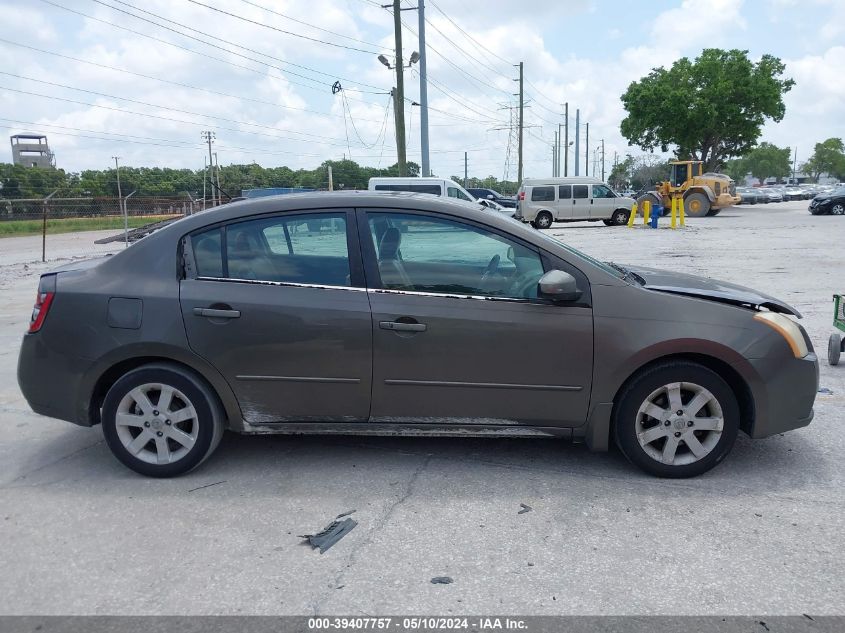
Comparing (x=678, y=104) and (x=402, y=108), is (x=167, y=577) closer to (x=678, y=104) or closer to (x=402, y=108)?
(x=402, y=108)

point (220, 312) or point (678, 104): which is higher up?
point (678, 104)

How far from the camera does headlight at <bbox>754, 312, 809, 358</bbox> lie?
3.75 metres

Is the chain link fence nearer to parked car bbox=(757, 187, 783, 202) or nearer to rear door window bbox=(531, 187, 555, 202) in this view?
rear door window bbox=(531, 187, 555, 202)

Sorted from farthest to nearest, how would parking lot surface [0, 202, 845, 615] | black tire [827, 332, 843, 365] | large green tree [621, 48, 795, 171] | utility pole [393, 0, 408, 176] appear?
1. large green tree [621, 48, 795, 171]
2. utility pole [393, 0, 408, 176]
3. black tire [827, 332, 843, 365]
4. parking lot surface [0, 202, 845, 615]

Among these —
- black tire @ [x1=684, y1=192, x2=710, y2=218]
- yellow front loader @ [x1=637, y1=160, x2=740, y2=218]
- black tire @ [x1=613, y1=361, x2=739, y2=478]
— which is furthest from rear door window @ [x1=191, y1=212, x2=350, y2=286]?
black tire @ [x1=684, y1=192, x2=710, y2=218]

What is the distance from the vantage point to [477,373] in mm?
3764

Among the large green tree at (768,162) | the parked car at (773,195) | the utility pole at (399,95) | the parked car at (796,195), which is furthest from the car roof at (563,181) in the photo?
the large green tree at (768,162)

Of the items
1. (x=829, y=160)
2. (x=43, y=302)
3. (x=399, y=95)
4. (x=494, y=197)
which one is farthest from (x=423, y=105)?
(x=829, y=160)

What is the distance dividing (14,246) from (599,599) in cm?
3041

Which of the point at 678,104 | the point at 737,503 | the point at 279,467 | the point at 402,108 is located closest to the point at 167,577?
A: the point at 279,467

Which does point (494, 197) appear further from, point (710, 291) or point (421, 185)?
point (710, 291)

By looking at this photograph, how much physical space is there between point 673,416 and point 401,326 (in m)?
1.58

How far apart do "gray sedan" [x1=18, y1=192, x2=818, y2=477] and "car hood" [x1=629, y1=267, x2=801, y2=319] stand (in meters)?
0.02

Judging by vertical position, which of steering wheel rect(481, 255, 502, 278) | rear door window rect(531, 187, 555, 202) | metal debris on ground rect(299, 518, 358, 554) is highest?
rear door window rect(531, 187, 555, 202)
